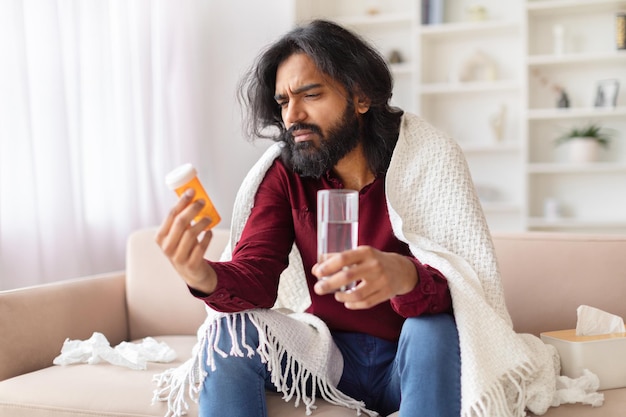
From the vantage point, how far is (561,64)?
4.06 metres

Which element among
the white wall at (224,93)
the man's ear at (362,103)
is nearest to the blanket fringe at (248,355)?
the man's ear at (362,103)

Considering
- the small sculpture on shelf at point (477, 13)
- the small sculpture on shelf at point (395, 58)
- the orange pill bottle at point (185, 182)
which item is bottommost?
the orange pill bottle at point (185, 182)

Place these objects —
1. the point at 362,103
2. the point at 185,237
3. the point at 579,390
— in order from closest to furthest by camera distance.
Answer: the point at 185,237 → the point at 579,390 → the point at 362,103

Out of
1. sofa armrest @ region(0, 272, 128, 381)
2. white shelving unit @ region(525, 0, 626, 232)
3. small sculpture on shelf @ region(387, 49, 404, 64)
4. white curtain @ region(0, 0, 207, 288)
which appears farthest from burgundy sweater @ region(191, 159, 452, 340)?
small sculpture on shelf @ region(387, 49, 404, 64)

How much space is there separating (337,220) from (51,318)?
3.61 ft

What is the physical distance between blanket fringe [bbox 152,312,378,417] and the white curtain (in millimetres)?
1106

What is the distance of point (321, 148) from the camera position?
1.63m

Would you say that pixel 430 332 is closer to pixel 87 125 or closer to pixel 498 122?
pixel 87 125

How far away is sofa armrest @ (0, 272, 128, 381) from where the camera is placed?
1.75 m

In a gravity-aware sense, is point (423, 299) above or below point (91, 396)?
above

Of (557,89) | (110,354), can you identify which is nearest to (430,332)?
(110,354)

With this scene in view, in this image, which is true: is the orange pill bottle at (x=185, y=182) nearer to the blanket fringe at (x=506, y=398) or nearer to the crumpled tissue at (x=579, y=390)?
the blanket fringe at (x=506, y=398)

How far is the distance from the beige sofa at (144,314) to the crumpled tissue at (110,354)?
2 cm

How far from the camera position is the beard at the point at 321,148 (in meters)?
1.62
